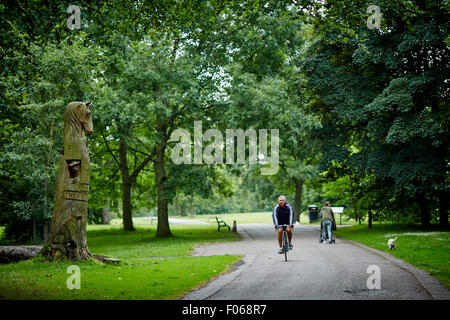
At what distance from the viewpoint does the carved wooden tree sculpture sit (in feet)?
38.0

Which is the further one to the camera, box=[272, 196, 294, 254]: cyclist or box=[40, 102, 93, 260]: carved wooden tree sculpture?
box=[272, 196, 294, 254]: cyclist

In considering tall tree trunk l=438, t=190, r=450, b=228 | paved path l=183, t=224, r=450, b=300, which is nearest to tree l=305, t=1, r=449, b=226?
tall tree trunk l=438, t=190, r=450, b=228

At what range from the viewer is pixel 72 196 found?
464 inches

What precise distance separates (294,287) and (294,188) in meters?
37.1

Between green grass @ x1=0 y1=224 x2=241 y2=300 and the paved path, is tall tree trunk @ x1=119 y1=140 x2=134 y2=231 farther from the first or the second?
the paved path

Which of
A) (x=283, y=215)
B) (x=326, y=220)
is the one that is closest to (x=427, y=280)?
(x=283, y=215)

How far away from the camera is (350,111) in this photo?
82.1ft

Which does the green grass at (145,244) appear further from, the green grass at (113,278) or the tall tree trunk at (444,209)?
the tall tree trunk at (444,209)

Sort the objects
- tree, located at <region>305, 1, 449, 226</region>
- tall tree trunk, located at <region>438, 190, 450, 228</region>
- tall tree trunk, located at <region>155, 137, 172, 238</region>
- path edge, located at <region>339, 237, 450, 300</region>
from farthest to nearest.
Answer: tall tree trunk, located at <region>155, 137, 172, 238</region>
tall tree trunk, located at <region>438, 190, 450, 228</region>
tree, located at <region>305, 1, 449, 226</region>
path edge, located at <region>339, 237, 450, 300</region>

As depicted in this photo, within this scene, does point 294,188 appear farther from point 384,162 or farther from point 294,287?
point 294,287

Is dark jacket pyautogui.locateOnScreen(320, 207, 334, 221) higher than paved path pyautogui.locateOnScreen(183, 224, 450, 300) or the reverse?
higher

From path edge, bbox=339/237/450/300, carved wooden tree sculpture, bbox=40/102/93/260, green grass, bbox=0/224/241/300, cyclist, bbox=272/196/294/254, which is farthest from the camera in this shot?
cyclist, bbox=272/196/294/254

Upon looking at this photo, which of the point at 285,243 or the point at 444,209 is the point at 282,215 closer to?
the point at 285,243

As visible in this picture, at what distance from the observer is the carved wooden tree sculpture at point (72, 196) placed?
456 inches
